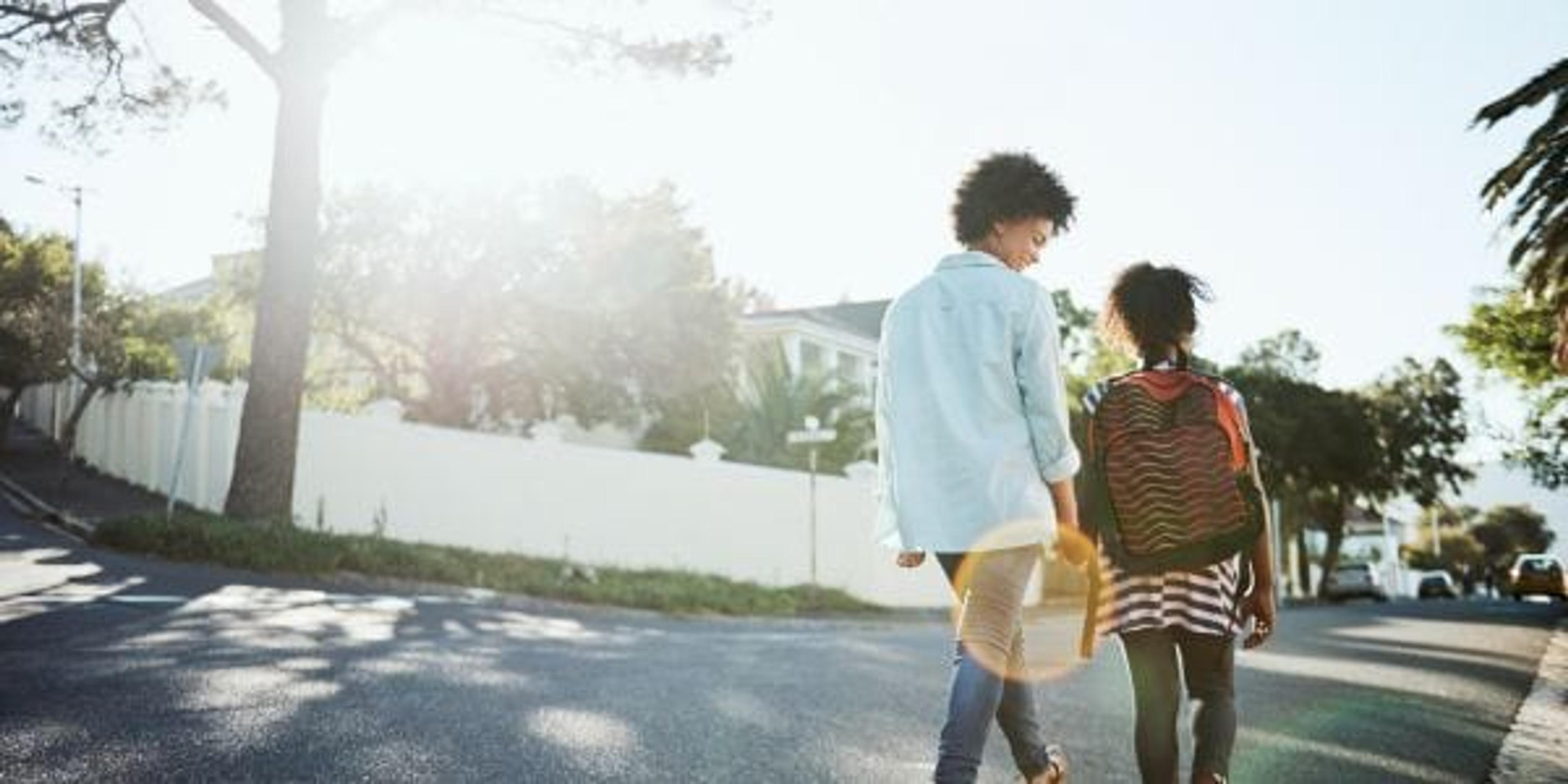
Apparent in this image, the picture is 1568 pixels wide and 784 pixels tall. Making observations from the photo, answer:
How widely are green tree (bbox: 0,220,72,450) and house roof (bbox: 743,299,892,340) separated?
2122 centimetres

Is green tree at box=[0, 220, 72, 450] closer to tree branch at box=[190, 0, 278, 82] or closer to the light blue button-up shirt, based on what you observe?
tree branch at box=[190, 0, 278, 82]

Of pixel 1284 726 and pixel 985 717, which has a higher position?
pixel 985 717

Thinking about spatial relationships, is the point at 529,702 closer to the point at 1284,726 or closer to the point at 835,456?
the point at 1284,726

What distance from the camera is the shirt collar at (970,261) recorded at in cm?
296

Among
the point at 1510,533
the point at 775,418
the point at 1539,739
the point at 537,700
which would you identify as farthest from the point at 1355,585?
the point at 1510,533

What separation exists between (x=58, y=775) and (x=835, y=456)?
76.1ft

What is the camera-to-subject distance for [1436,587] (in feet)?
170

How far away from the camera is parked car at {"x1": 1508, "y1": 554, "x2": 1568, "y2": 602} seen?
121ft

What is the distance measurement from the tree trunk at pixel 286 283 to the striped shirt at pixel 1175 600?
12056 millimetres

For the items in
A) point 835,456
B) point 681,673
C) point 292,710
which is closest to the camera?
point 292,710

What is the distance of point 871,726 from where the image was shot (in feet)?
16.3

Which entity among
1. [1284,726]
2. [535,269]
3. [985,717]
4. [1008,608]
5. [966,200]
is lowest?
[1284,726]

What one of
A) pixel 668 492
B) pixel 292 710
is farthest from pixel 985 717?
pixel 668 492

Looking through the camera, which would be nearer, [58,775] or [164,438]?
[58,775]
